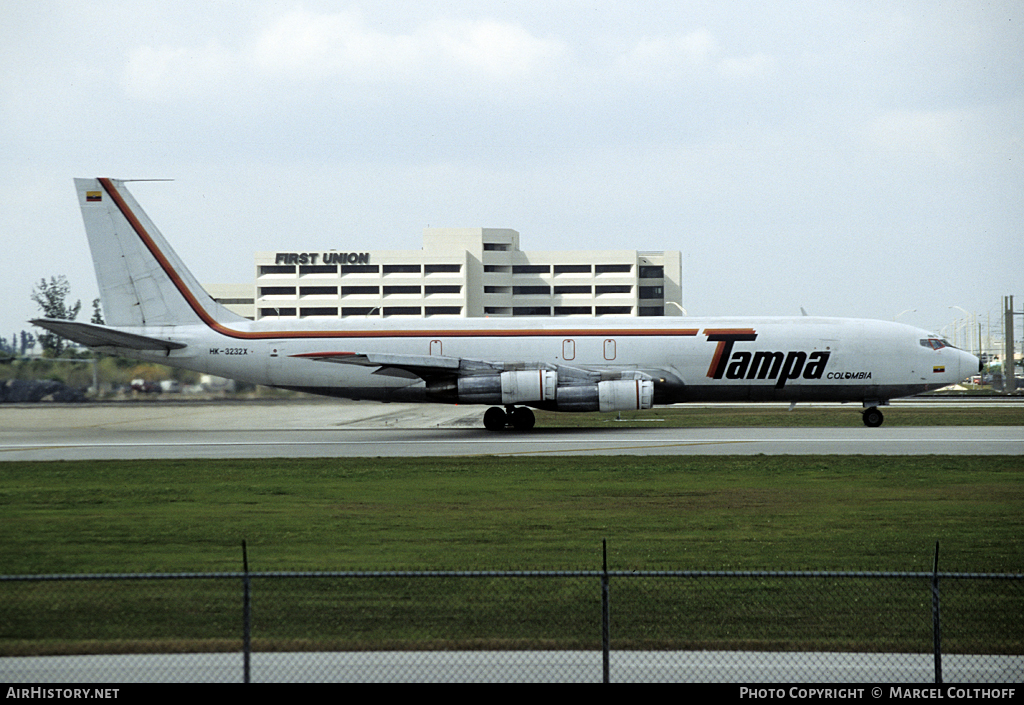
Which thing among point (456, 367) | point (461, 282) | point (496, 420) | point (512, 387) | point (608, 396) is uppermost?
point (461, 282)

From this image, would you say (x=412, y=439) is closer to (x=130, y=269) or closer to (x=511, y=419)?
(x=511, y=419)

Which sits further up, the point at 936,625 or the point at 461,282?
the point at 461,282

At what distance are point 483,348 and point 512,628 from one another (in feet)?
91.1

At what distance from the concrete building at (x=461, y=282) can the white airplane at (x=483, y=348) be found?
8708cm

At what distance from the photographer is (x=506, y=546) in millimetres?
15180

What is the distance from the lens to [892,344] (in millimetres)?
37969

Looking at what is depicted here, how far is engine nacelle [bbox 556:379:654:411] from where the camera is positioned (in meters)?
35.2

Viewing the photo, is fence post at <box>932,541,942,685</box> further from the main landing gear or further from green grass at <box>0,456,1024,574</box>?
the main landing gear

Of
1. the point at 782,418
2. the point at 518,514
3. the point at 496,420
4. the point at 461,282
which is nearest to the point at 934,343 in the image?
the point at 782,418

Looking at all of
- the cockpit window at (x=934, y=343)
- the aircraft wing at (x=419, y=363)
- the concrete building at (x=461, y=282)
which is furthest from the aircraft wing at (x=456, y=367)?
the concrete building at (x=461, y=282)

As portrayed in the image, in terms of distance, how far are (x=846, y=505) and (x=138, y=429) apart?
32.9 meters

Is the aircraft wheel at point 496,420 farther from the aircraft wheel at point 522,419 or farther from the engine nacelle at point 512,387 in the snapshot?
the engine nacelle at point 512,387

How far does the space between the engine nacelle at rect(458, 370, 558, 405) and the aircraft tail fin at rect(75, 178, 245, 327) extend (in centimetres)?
1209

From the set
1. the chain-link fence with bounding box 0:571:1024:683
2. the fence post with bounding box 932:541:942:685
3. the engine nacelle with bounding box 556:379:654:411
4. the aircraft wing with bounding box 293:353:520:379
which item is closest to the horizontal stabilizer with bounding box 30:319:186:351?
the aircraft wing with bounding box 293:353:520:379
